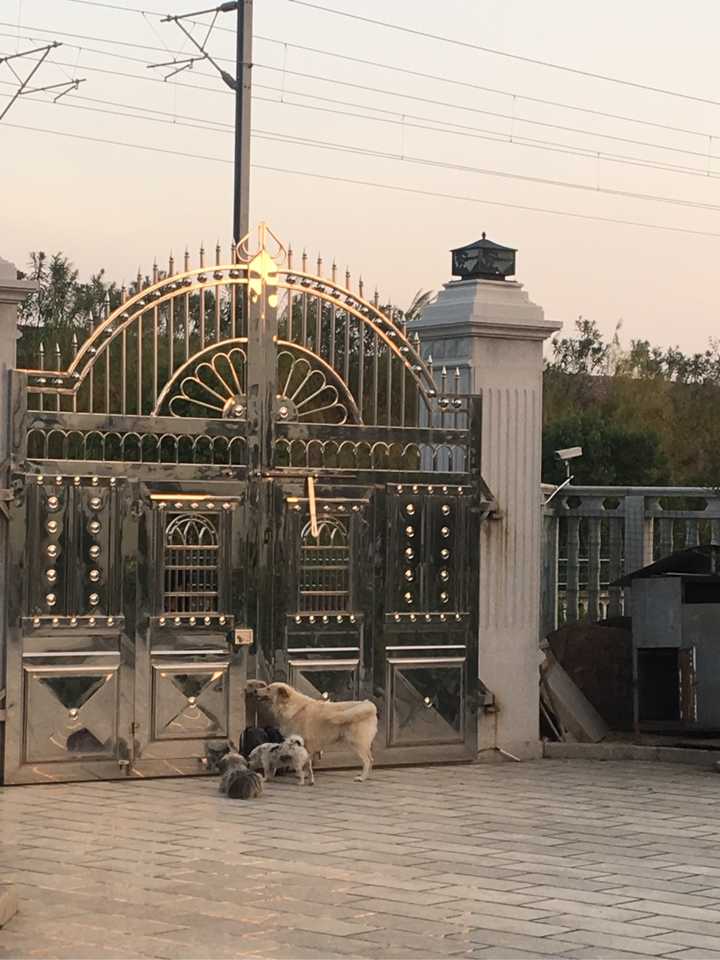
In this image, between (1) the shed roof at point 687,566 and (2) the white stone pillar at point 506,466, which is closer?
(2) the white stone pillar at point 506,466

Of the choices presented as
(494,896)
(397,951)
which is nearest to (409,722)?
(494,896)

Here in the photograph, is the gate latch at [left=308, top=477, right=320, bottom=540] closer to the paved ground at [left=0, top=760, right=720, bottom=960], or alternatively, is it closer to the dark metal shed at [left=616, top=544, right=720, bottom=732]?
the paved ground at [left=0, top=760, right=720, bottom=960]

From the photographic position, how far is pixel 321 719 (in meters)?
12.0

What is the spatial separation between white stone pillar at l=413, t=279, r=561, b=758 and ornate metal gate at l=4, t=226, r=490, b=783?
0.20 m

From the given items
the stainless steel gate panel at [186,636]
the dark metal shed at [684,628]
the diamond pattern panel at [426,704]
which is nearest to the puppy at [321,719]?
the stainless steel gate panel at [186,636]

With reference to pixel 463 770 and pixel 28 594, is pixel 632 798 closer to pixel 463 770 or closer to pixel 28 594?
pixel 463 770

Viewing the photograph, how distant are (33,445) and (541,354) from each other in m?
3.93

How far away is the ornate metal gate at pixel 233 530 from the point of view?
466 inches

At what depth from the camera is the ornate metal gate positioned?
38.9ft

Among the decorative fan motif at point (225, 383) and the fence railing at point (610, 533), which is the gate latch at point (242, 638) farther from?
the fence railing at point (610, 533)

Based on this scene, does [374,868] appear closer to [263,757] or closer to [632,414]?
[263,757]

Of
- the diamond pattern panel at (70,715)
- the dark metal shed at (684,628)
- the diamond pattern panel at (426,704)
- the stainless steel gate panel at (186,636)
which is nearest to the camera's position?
the diamond pattern panel at (70,715)

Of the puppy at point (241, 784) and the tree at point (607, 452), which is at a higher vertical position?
the tree at point (607, 452)

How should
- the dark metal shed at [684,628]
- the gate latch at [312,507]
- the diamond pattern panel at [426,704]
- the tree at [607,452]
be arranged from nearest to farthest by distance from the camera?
the gate latch at [312,507], the diamond pattern panel at [426,704], the dark metal shed at [684,628], the tree at [607,452]
